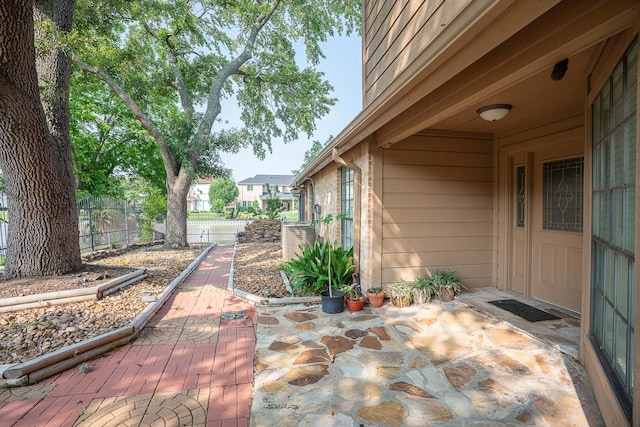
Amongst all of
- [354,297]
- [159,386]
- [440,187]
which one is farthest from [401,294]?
[159,386]

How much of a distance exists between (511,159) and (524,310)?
6.67 feet

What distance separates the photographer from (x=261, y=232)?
41.1ft

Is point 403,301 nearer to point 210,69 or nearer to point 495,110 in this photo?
point 495,110

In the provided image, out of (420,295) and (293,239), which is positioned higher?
(293,239)

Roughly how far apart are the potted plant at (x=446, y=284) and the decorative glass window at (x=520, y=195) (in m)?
1.12

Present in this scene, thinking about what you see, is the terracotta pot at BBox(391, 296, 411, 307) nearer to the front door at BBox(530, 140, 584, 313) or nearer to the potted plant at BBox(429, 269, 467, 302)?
the potted plant at BBox(429, 269, 467, 302)

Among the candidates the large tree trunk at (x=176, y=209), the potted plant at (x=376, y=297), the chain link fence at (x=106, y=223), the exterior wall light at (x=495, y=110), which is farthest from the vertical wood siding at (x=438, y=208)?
the large tree trunk at (x=176, y=209)

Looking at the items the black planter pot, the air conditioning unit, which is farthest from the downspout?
the air conditioning unit

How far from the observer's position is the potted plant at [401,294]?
3.95 meters

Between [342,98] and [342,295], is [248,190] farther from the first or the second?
[342,295]

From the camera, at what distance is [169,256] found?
841cm

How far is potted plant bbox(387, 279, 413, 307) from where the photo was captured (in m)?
3.95

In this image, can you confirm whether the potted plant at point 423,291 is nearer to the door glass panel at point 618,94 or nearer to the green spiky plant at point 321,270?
the green spiky plant at point 321,270

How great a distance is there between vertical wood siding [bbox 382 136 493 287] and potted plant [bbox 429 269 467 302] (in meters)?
0.11
